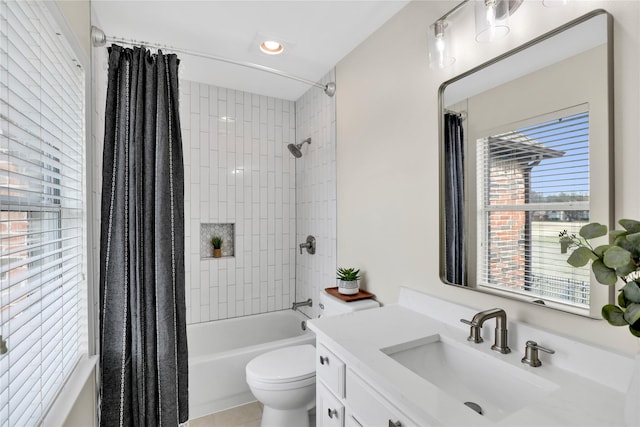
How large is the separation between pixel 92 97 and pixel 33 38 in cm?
64

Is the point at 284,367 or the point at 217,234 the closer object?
the point at 284,367

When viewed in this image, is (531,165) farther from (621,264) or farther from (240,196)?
(240,196)

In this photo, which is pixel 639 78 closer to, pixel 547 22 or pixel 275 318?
pixel 547 22

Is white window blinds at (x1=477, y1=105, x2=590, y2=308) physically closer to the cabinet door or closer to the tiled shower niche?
the cabinet door

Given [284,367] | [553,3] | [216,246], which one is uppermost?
[553,3]

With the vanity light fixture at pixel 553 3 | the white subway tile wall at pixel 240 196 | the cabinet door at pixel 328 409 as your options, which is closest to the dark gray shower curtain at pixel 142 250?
the cabinet door at pixel 328 409

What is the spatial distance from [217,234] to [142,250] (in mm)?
1263

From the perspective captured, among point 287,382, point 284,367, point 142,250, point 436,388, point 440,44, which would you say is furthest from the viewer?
point 284,367

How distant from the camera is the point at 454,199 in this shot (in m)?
1.41

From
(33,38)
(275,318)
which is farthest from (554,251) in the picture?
(275,318)

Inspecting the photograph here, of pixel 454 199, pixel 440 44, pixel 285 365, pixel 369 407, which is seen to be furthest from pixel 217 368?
pixel 440 44

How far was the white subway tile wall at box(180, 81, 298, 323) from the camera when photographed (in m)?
2.70

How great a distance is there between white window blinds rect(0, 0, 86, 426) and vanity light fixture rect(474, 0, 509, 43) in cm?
146

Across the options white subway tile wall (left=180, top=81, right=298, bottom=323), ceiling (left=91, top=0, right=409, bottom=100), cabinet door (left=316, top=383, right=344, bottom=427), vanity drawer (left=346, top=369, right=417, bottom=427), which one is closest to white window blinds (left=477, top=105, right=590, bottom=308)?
vanity drawer (left=346, top=369, right=417, bottom=427)
